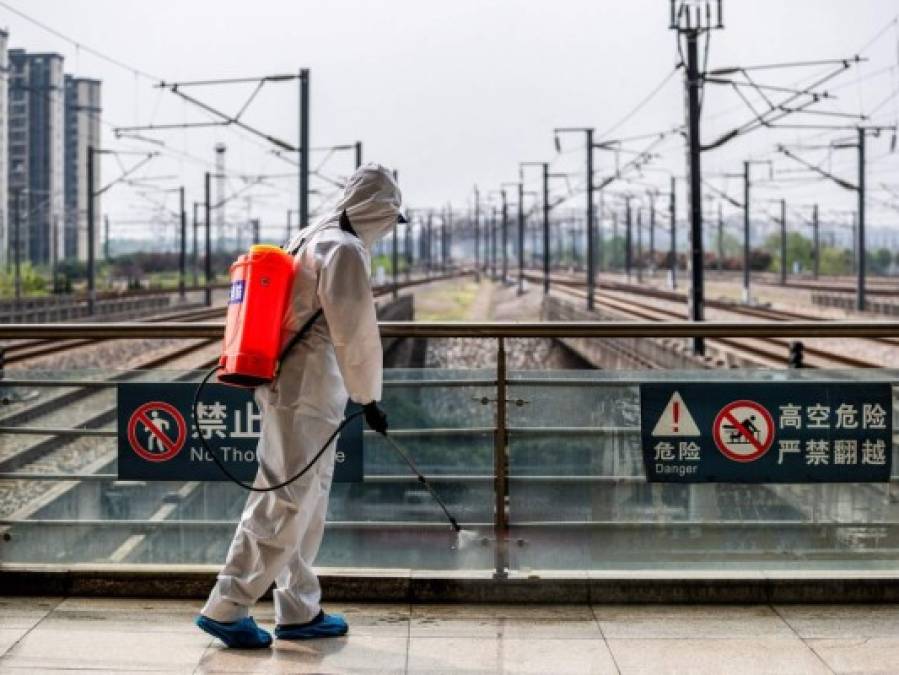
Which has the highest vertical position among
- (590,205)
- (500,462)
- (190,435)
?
(590,205)

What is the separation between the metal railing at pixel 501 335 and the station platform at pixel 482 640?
40cm

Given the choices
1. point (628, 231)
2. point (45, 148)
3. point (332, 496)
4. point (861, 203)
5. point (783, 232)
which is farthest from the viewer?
point (45, 148)

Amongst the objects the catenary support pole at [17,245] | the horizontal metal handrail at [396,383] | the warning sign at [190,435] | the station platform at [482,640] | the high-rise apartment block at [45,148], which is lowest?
the station platform at [482,640]

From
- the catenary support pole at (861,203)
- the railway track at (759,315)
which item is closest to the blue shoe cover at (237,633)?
the railway track at (759,315)

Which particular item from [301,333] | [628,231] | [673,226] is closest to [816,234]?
[628,231]

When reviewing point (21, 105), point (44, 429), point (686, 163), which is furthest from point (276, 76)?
point (21, 105)

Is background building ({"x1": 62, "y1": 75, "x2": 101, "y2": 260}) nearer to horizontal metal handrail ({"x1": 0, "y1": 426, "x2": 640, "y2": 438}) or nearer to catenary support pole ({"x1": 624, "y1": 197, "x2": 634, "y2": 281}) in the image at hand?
catenary support pole ({"x1": 624, "y1": 197, "x2": 634, "y2": 281})

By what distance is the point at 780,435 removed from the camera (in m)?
4.82

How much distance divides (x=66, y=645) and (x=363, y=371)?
1.34 metres

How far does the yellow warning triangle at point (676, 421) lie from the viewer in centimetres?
483

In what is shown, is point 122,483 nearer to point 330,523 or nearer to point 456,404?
point 330,523

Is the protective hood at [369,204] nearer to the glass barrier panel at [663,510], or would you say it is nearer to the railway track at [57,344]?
the glass barrier panel at [663,510]

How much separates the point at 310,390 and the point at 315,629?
83 centimetres

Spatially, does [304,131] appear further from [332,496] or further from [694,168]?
[332,496]
